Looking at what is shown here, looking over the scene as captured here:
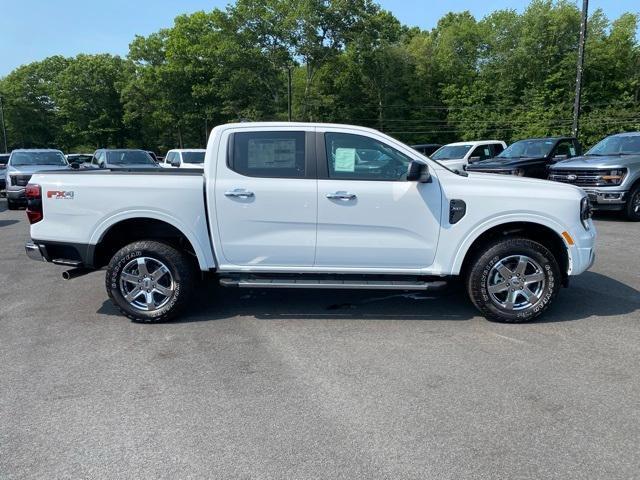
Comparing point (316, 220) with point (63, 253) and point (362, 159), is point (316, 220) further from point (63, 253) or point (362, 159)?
point (63, 253)

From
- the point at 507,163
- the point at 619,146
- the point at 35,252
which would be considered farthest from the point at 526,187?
the point at 507,163

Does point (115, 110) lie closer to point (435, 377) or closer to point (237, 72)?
point (237, 72)

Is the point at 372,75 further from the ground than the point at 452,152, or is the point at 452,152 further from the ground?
the point at 372,75

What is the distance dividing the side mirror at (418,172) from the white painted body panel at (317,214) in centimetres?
10

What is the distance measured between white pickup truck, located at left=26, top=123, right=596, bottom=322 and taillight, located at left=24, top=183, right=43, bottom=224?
1 centimetres

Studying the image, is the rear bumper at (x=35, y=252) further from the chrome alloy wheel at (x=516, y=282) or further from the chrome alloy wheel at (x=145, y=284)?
the chrome alloy wheel at (x=516, y=282)

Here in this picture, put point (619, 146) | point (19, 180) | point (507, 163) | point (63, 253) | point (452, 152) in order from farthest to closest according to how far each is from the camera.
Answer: point (452, 152) → point (19, 180) → point (507, 163) → point (619, 146) → point (63, 253)

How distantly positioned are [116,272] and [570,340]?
14.4 feet

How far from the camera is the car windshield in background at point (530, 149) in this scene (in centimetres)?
1527

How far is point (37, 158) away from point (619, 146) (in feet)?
53.5

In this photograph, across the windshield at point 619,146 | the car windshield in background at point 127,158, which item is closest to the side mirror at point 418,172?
the windshield at point 619,146

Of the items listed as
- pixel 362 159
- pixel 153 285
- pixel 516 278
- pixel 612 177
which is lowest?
pixel 153 285

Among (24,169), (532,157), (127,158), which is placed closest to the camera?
(532,157)

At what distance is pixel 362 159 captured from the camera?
5.34 metres
